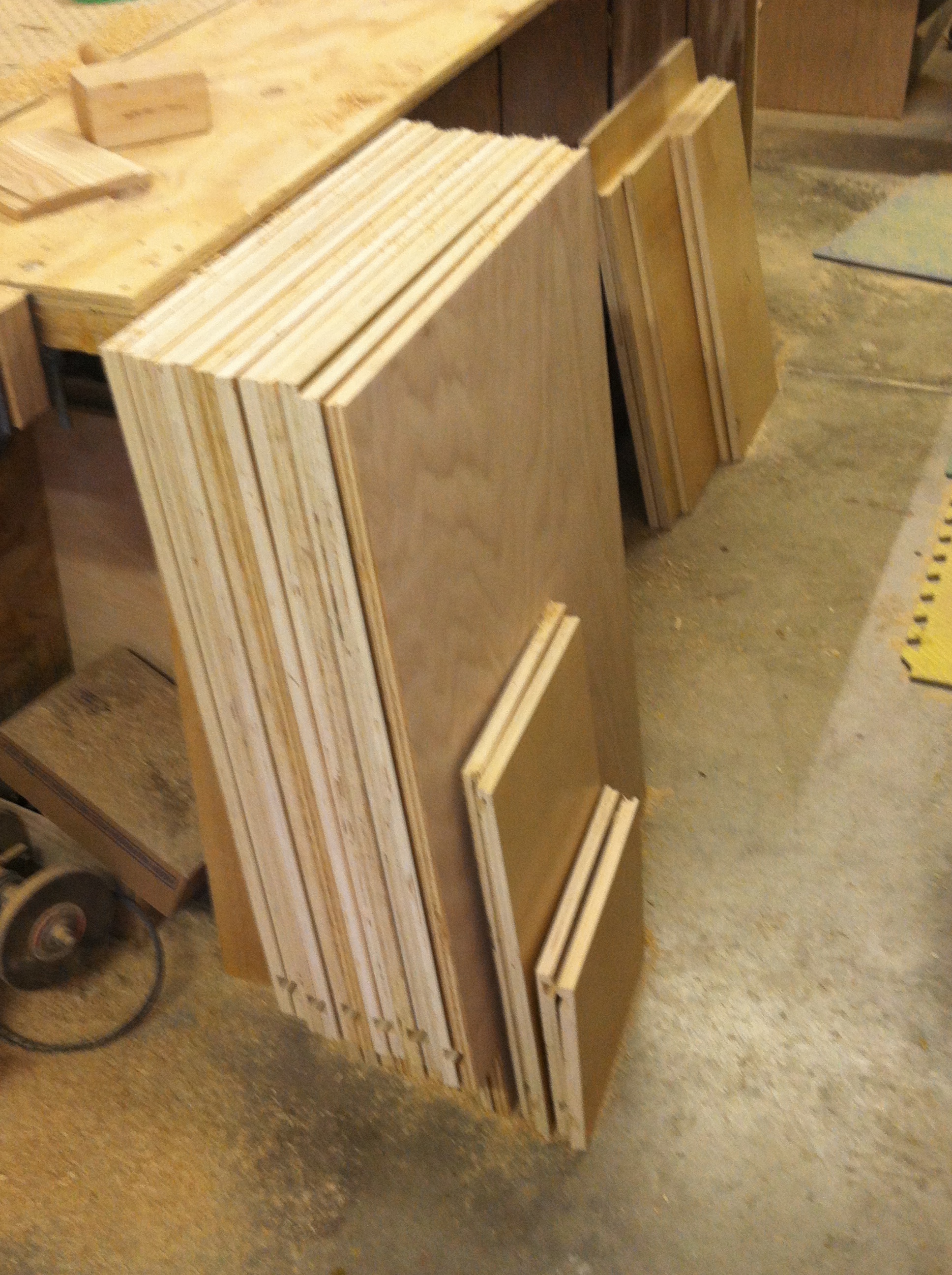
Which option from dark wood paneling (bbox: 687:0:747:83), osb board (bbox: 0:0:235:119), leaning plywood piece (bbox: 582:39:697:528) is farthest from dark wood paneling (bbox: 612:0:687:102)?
osb board (bbox: 0:0:235:119)

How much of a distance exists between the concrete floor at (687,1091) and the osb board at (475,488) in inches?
10.2

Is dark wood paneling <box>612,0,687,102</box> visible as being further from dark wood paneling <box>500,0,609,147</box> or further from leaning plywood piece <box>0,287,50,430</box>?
leaning plywood piece <box>0,287,50,430</box>

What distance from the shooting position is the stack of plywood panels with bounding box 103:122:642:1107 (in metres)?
1.32

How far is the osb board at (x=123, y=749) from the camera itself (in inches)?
82.3

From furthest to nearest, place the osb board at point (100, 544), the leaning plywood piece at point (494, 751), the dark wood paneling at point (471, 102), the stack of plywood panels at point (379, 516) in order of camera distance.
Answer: the dark wood paneling at point (471, 102) < the osb board at point (100, 544) < the leaning plywood piece at point (494, 751) < the stack of plywood panels at point (379, 516)

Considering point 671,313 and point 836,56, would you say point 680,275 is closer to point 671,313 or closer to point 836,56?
point 671,313

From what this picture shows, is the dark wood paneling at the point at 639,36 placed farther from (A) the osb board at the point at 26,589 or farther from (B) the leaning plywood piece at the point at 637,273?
(A) the osb board at the point at 26,589

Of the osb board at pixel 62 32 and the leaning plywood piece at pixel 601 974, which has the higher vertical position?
the osb board at pixel 62 32

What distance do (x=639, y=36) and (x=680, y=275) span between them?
2.09 feet

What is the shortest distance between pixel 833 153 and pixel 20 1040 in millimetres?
4855

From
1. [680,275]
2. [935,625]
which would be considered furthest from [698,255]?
[935,625]

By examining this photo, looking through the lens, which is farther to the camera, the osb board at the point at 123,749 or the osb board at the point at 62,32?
the osb board at the point at 123,749

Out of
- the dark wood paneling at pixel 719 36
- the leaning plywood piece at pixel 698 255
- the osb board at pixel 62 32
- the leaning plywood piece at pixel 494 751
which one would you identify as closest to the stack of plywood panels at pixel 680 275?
the leaning plywood piece at pixel 698 255

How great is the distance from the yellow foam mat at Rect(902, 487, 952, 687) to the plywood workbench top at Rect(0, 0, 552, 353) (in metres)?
1.62
